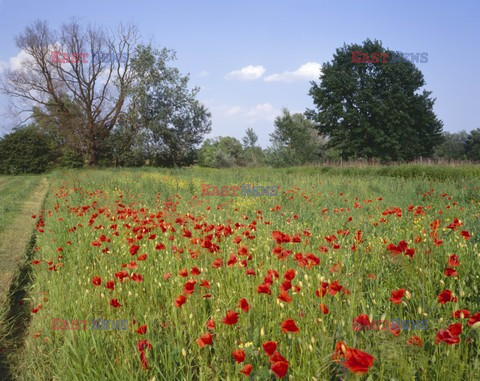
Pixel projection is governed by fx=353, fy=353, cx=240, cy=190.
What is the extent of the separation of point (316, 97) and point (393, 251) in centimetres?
3302

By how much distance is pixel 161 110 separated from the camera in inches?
1139

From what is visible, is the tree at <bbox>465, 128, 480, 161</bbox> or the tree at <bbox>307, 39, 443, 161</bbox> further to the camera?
the tree at <bbox>465, 128, 480, 161</bbox>

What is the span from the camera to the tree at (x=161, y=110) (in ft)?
94.4

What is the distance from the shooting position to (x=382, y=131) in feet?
97.9

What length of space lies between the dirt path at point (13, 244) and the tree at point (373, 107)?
89.1 feet

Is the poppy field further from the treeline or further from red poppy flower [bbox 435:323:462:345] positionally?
the treeline

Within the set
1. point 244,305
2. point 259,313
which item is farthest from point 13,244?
point 244,305

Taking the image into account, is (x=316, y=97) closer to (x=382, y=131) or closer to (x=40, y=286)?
(x=382, y=131)

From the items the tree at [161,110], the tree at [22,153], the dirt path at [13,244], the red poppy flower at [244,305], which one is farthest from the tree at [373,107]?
the red poppy flower at [244,305]

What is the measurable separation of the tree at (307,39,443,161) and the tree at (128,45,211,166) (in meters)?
12.2

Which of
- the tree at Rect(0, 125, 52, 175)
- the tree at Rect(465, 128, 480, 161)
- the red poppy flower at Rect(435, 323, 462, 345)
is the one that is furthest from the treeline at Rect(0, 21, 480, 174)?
the red poppy flower at Rect(435, 323, 462, 345)

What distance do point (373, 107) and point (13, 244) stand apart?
29717 millimetres

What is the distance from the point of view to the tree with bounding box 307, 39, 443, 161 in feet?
101

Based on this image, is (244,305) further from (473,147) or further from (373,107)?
(473,147)
